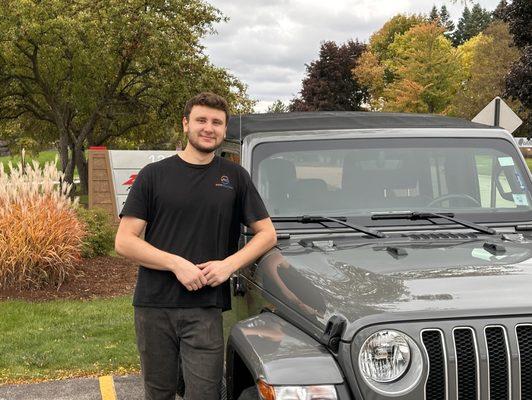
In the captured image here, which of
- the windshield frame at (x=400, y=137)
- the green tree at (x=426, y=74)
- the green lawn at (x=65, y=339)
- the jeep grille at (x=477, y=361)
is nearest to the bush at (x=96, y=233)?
the green lawn at (x=65, y=339)

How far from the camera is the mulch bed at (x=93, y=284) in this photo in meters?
9.16

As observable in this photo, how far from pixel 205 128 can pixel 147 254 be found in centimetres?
→ 67

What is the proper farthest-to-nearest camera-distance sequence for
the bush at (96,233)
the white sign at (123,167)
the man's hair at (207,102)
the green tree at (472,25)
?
the green tree at (472,25) → the white sign at (123,167) → the bush at (96,233) → the man's hair at (207,102)

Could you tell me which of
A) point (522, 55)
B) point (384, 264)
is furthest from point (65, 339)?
point (522, 55)

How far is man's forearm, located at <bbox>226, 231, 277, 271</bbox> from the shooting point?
336cm

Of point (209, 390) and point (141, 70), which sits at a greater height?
point (141, 70)

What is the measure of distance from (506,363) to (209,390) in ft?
4.67

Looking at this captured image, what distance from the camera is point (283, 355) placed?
2.70 meters

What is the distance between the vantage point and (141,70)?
2614 centimetres

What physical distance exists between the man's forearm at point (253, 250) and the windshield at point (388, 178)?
0.51 meters

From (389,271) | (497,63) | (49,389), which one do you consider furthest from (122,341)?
(497,63)

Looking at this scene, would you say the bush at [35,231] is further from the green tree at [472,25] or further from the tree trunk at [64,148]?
the green tree at [472,25]

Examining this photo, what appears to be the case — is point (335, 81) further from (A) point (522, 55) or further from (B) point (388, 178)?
(B) point (388, 178)

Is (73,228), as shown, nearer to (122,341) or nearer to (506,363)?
(122,341)
